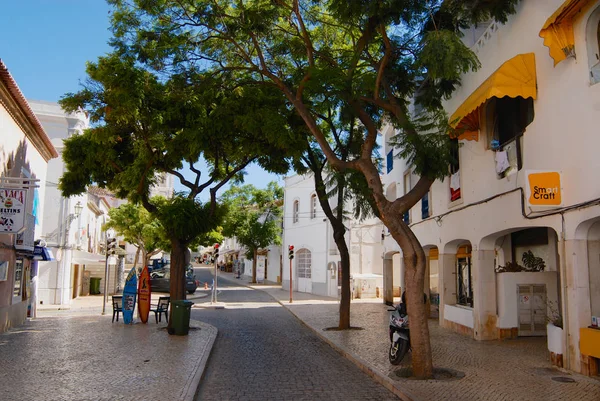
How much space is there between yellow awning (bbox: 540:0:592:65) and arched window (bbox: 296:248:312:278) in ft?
78.7

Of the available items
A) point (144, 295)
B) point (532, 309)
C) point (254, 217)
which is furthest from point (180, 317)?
point (254, 217)

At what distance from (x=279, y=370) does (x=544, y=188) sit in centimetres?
593

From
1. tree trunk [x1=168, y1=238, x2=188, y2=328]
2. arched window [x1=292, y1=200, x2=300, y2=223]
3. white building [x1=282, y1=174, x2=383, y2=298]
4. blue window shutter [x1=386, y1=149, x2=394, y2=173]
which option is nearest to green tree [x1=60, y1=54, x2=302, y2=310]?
tree trunk [x1=168, y1=238, x2=188, y2=328]

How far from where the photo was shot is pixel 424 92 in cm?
1209

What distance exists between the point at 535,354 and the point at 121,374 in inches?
318

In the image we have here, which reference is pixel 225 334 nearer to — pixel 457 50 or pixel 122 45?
pixel 122 45

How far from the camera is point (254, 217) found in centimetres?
4316

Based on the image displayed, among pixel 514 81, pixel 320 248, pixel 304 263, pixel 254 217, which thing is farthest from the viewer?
pixel 254 217

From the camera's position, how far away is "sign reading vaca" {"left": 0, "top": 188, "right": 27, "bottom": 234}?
1059 centimetres

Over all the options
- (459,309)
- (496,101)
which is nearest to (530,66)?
(496,101)

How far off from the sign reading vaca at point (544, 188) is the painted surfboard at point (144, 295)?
1138 centimetres

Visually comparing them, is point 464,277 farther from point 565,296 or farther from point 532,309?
point 565,296

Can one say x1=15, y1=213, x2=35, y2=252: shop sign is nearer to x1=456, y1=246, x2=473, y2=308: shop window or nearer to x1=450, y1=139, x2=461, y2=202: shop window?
x1=450, y1=139, x2=461, y2=202: shop window

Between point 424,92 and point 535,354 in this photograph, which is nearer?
point 535,354
